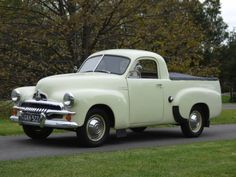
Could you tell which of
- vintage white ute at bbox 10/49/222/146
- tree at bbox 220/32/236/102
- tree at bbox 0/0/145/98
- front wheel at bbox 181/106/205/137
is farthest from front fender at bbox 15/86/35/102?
tree at bbox 220/32/236/102

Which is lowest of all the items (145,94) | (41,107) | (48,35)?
(41,107)

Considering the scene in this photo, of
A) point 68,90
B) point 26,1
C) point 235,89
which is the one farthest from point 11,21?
point 235,89

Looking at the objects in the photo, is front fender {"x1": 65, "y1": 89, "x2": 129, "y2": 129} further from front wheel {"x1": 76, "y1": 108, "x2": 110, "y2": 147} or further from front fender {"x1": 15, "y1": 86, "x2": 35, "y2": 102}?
front fender {"x1": 15, "y1": 86, "x2": 35, "y2": 102}

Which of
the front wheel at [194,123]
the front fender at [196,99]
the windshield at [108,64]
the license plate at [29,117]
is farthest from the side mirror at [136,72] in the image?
the license plate at [29,117]

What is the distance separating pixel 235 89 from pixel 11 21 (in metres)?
44.9

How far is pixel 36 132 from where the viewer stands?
11.4 m

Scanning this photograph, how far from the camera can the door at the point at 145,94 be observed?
11273 millimetres

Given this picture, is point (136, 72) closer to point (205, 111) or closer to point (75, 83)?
point (75, 83)

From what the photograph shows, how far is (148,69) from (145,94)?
751 millimetres

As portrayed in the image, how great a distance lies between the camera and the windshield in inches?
451

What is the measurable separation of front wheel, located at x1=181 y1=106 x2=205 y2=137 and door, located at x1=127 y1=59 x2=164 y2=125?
0.91 metres

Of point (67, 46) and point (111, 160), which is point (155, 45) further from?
point (111, 160)

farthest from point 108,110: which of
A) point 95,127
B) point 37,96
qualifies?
point 37,96

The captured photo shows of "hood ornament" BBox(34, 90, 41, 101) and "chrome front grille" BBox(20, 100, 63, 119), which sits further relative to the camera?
"hood ornament" BBox(34, 90, 41, 101)
